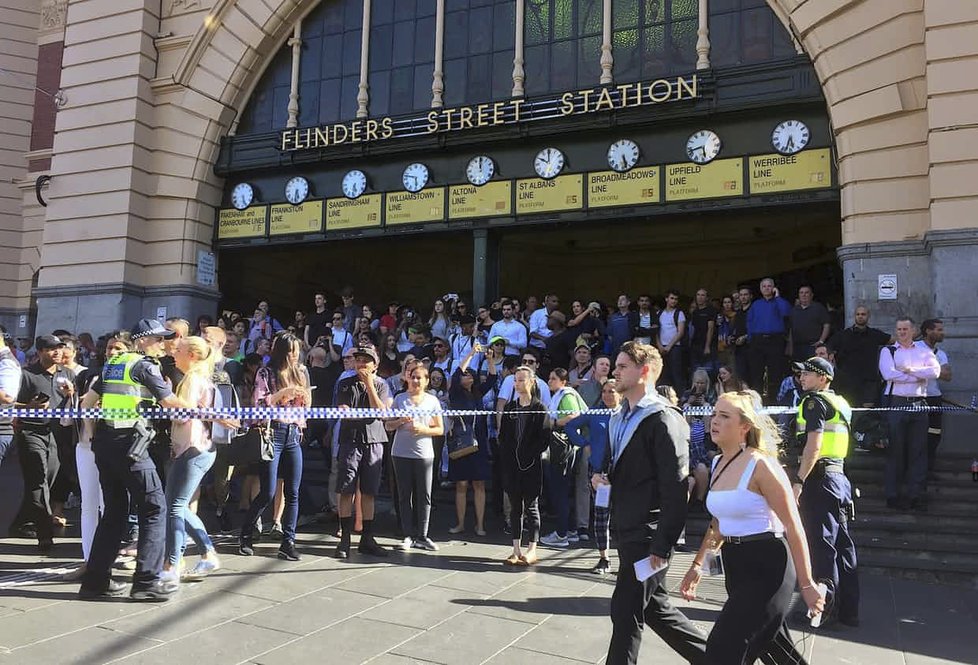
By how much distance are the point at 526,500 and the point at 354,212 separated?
11.5 meters

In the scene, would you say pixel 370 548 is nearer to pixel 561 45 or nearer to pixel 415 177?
pixel 415 177

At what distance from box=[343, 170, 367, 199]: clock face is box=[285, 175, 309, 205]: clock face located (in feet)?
3.66

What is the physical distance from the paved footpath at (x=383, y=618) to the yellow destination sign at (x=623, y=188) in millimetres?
9157

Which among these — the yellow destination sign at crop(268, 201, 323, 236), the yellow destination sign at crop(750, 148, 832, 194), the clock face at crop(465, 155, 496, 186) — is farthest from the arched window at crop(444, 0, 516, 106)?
the yellow destination sign at crop(750, 148, 832, 194)

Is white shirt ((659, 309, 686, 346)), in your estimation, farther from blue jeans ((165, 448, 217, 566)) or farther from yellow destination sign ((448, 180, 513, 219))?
blue jeans ((165, 448, 217, 566))

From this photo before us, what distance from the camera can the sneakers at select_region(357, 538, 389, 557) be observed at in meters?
7.15

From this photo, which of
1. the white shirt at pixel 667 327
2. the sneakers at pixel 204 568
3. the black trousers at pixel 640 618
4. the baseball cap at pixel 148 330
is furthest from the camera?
the white shirt at pixel 667 327

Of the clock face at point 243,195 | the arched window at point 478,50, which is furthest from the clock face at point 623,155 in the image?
the clock face at point 243,195

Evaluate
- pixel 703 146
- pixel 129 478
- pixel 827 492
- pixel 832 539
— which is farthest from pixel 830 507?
pixel 703 146

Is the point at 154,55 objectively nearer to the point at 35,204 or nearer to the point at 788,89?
the point at 35,204

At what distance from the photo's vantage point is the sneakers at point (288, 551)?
6.82 metres

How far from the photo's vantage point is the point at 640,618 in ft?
12.0

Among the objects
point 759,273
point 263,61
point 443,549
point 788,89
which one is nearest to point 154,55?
point 263,61

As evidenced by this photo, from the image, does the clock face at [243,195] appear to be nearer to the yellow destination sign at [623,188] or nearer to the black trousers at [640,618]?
the yellow destination sign at [623,188]
